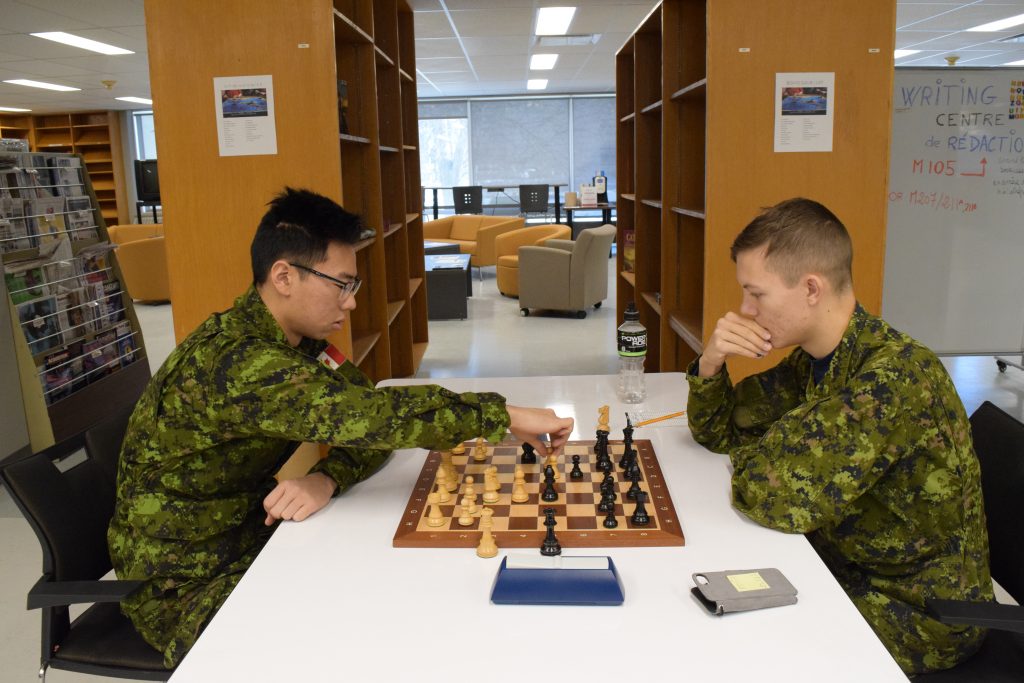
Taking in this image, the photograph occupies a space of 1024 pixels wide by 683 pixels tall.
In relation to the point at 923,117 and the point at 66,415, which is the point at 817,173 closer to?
the point at 923,117

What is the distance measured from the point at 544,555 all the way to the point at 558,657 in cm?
31

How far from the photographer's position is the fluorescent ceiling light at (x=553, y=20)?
7.64 meters

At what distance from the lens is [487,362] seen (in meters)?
6.39

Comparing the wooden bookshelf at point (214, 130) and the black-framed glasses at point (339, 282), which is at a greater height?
the wooden bookshelf at point (214, 130)

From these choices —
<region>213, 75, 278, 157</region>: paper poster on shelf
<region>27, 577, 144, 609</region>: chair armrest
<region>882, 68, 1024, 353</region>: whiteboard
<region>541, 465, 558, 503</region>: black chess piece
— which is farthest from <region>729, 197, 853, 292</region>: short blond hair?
<region>882, 68, 1024, 353</region>: whiteboard

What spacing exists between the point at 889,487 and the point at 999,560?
45cm

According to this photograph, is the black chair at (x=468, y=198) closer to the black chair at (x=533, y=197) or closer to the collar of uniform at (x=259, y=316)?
the black chair at (x=533, y=197)

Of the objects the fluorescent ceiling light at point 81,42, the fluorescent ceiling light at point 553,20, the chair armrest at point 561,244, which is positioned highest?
the fluorescent ceiling light at point 553,20

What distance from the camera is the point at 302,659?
121 centimetres

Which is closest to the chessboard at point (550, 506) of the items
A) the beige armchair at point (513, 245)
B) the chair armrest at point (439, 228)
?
the beige armchair at point (513, 245)

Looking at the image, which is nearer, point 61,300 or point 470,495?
point 470,495

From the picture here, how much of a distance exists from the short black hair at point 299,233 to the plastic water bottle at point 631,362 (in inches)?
39.0

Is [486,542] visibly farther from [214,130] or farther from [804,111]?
[804,111]

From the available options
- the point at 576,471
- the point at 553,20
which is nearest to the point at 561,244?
the point at 553,20
